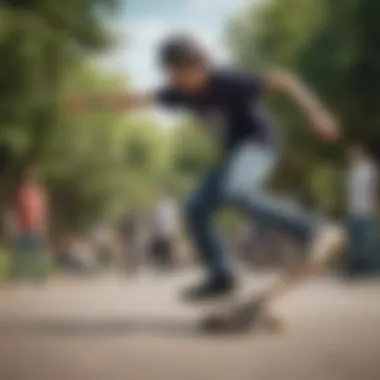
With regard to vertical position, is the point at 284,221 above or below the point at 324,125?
below

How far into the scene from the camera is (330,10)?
1.15 meters

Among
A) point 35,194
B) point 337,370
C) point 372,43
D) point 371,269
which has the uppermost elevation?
point 372,43

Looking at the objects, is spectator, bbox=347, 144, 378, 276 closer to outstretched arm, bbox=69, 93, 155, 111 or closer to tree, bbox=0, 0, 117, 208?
outstretched arm, bbox=69, 93, 155, 111

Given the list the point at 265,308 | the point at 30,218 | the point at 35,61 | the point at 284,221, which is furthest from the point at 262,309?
the point at 35,61

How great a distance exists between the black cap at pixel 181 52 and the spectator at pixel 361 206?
275mm

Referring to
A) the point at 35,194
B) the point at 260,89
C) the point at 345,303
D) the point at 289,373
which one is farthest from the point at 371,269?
the point at 35,194

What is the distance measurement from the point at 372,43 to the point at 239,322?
1.58 ft

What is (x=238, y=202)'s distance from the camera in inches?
44.4

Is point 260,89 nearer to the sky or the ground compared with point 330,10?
nearer to the ground

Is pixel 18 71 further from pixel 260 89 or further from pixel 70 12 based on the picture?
pixel 260 89

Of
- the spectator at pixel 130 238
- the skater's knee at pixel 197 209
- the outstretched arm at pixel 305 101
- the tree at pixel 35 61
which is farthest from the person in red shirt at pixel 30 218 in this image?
the outstretched arm at pixel 305 101

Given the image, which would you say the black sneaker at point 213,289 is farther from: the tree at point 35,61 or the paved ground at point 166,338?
the tree at point 35,61

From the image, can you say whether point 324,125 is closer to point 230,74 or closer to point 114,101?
point 230,74

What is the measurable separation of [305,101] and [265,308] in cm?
32
